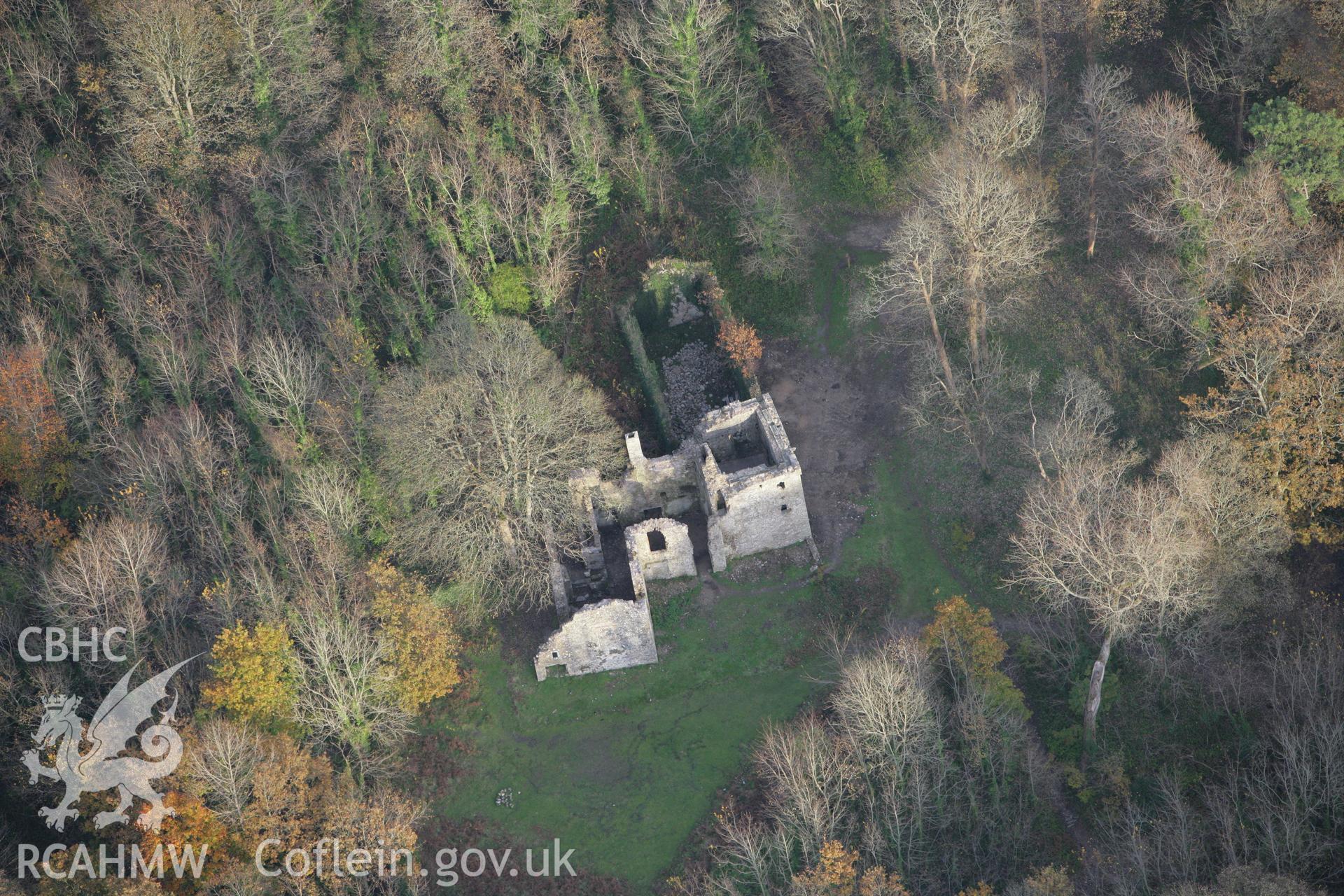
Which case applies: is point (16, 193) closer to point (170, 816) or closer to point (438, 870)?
point (170, 816)

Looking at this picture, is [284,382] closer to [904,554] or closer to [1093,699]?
[904,554]

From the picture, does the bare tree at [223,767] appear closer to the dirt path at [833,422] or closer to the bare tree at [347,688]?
the bare tree at [347,688]

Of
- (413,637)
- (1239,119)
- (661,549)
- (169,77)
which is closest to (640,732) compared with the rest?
(661,549)

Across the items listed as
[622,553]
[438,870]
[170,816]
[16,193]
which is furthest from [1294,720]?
[16,193]

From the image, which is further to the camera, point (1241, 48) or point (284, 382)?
point (1241, 48)

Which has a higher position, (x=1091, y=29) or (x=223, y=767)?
(x=1091, y=29)

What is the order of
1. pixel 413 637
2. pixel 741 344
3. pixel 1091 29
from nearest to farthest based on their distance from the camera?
pixel 413 637
pixel 741 344
pixel 1091 29

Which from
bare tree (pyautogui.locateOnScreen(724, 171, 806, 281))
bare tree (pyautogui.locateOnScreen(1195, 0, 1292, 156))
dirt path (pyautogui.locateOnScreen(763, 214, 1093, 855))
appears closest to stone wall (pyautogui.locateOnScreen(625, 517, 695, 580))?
dirt path (pyautogui.locateOnScreen(763, 214, 1093, 855))
